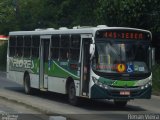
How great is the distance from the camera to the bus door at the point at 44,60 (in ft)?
78.3

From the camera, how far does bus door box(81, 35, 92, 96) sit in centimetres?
1969

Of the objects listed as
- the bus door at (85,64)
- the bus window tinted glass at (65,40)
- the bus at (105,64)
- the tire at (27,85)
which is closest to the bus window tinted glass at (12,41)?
the tire at (27,85)

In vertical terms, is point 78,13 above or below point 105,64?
above

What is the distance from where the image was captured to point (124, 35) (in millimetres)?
19766

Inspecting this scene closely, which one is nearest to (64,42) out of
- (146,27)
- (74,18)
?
(146,27)

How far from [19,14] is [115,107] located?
3535cm

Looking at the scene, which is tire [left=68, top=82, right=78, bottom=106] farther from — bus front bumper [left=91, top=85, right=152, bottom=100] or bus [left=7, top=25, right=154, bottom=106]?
bus front bumper [left=91, top=85, right=152, bottom=100]

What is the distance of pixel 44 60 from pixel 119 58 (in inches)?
220

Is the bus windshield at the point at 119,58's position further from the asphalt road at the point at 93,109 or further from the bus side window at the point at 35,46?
the bus side window at the point at 35,46

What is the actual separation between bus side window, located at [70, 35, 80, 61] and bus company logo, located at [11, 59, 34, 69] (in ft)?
14.9

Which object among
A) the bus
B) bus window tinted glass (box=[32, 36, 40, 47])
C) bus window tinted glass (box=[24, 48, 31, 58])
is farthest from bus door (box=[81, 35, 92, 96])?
bus window tinted glass (box=[24, 48, 31, 58])

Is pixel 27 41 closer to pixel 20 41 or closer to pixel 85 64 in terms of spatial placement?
pixel 20 41

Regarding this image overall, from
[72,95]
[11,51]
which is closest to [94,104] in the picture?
[72,95]

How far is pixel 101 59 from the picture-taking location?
19.3m
